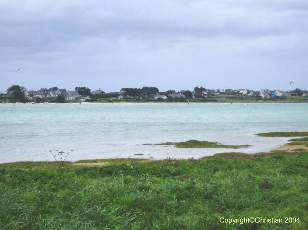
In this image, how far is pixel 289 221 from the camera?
40.8ft

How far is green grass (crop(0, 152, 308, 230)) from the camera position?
12.8 metres

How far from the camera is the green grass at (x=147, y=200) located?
1278 cm

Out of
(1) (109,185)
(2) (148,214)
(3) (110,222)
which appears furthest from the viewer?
(1) (109,185)

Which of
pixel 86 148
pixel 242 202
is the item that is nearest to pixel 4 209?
pixel 242 202

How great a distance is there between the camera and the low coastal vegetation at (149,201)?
12766 millimetres

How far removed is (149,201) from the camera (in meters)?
15.0

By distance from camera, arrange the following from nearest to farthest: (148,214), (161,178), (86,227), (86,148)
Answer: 1. (86,227)
2. (148,214)
3. (161,178)
4. (86,148)

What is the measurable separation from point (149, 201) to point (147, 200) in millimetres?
92

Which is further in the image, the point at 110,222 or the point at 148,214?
the point at 148,214

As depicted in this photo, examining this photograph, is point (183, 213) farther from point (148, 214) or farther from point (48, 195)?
point (48, 195)

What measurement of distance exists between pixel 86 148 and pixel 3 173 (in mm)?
27211

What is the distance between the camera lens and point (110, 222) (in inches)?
507

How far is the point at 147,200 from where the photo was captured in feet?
49.3

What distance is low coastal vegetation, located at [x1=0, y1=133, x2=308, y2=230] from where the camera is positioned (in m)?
12.8
